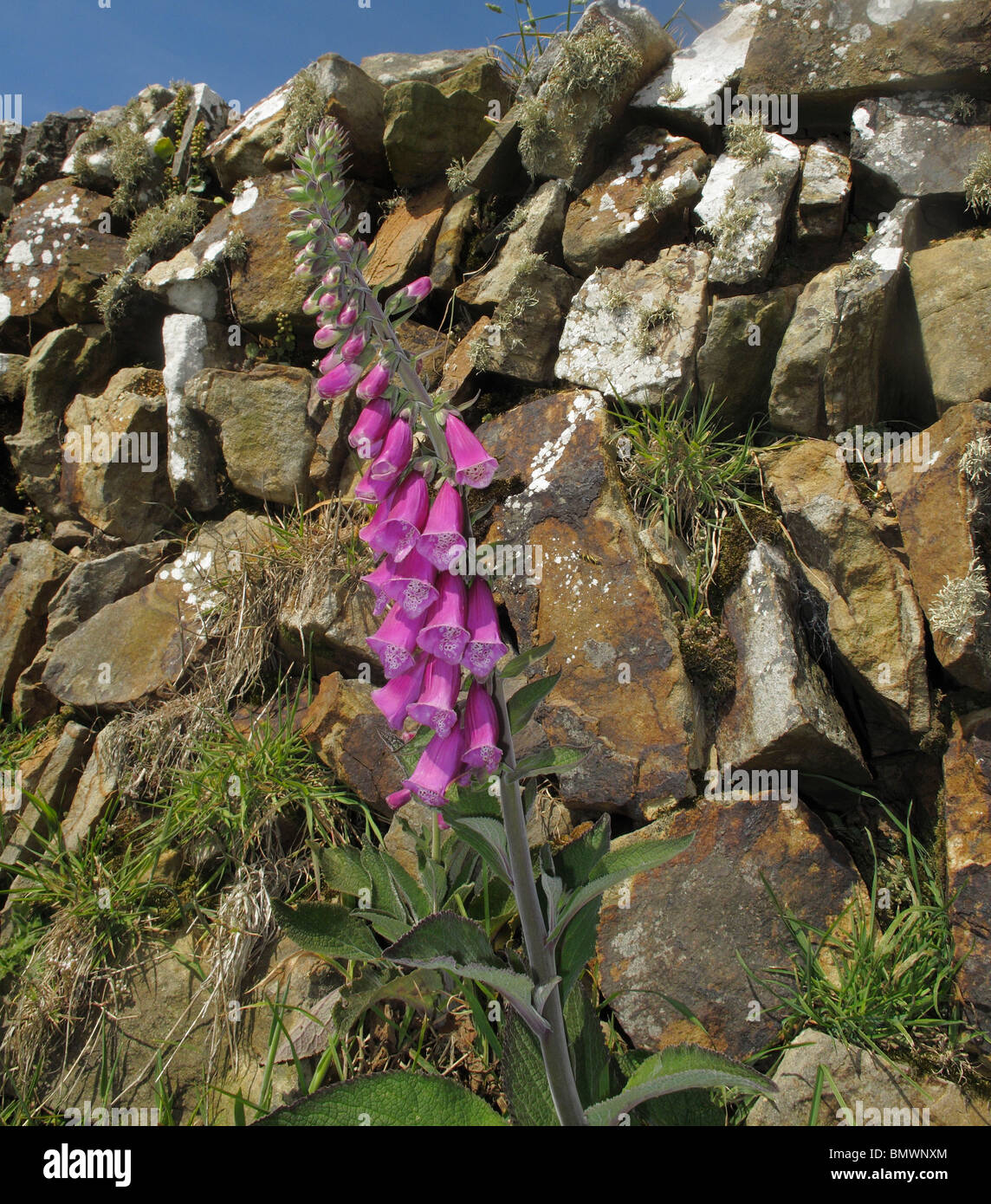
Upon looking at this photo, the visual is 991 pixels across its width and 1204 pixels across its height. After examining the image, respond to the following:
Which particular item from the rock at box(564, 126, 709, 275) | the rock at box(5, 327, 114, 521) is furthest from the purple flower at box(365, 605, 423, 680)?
the rock at box(5, 327, 114, 521)

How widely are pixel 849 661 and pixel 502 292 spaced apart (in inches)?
130

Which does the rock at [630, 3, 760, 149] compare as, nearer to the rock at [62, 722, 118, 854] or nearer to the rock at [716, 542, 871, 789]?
the rock at [716, 542, 871, 789]

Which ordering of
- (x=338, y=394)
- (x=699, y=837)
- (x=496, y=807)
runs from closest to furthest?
(x=338, y=394)
(x=496, y=807)
(x=699, y=837)

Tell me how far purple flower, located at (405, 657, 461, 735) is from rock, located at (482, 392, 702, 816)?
1.63 m

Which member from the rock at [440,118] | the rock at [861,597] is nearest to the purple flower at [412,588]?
the rock at [861,597]

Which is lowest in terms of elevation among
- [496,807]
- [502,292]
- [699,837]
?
[699,837]

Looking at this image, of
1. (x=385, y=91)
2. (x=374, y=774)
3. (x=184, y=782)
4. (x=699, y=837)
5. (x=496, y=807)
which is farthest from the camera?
(x=385, y=91)

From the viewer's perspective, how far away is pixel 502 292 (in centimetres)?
510

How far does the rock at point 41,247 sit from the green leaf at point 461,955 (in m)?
7.79

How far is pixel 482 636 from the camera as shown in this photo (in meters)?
2.28

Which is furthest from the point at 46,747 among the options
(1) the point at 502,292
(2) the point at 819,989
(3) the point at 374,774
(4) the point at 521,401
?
(2) the point at 819,989

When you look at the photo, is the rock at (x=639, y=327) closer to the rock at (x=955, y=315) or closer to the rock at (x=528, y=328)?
the rock at (x=528, y=328)
